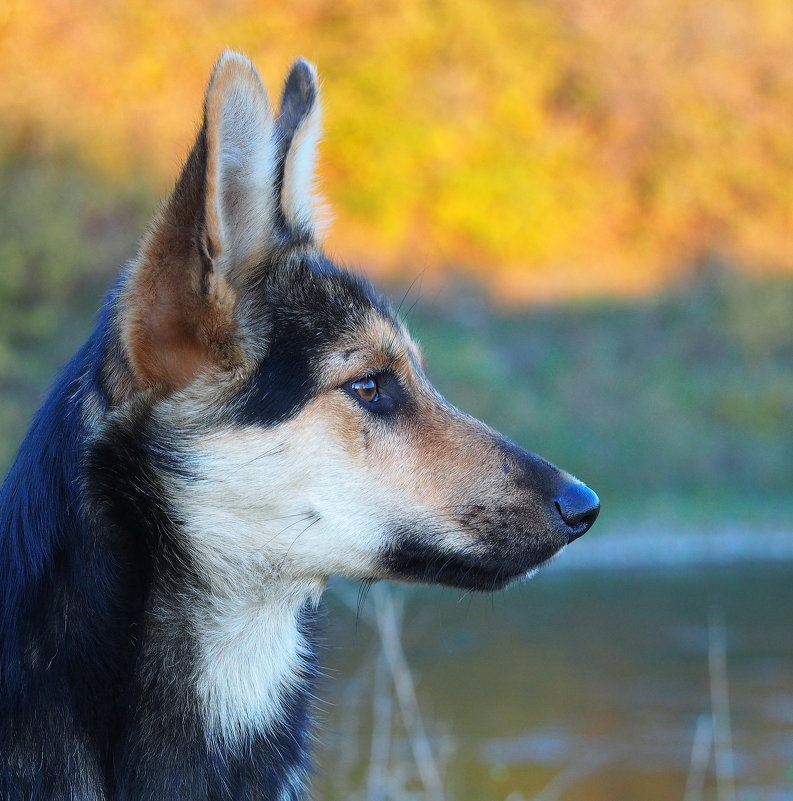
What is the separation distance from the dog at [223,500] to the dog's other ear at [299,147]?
0.02 m

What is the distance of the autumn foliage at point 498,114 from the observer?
1936 centimetres

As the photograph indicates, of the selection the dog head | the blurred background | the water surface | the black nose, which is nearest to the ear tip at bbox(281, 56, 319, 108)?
the dog head

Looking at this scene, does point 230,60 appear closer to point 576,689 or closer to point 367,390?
point 367,390

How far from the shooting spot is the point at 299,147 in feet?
11.1

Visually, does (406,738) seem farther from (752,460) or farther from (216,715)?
(752,460)

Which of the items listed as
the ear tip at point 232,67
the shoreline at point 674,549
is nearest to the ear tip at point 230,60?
the ear tip at point 232,67

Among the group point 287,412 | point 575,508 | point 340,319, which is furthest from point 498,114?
point 287,412

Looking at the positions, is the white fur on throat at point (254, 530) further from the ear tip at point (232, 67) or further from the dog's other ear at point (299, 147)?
the ear tip at point (232, 67)

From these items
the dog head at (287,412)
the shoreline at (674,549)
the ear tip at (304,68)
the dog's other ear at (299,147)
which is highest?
the ear tip at (304,68)

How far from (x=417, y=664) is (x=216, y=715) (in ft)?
24.2

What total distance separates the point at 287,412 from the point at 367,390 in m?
0.27

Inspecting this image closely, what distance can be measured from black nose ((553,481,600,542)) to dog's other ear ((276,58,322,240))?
3.70ft

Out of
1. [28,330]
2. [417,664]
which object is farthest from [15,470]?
[28,330]

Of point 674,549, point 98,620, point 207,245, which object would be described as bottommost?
point 674,549
